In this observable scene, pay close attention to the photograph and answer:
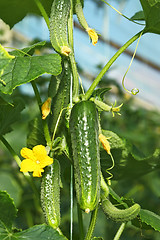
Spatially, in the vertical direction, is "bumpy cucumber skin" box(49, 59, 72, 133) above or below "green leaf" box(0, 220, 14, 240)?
above

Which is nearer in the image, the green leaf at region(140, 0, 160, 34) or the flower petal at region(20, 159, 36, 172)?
the flower petal at region(20, 159, 36, 172)

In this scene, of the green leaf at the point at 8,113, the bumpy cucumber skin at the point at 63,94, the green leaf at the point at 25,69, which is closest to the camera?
the green leaf at the point at 25,69

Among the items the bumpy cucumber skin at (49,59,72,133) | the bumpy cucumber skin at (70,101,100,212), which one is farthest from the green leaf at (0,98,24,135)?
the bumpy cucumber skin at (70,101,100,212)

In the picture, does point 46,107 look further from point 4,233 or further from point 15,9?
point 15,9

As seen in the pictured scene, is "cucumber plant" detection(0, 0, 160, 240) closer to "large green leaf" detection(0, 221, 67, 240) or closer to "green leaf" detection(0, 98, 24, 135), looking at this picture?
"large green leaf" detection(0, 221, 67, 240)

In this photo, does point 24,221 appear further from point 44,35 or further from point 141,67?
point 141,67

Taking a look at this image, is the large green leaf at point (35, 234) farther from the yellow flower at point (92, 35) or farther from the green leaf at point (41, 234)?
the yellow flower at point (92, 35)

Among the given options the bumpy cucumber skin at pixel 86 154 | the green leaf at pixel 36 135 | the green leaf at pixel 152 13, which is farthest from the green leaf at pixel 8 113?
the green leaf at pixel 152 13
